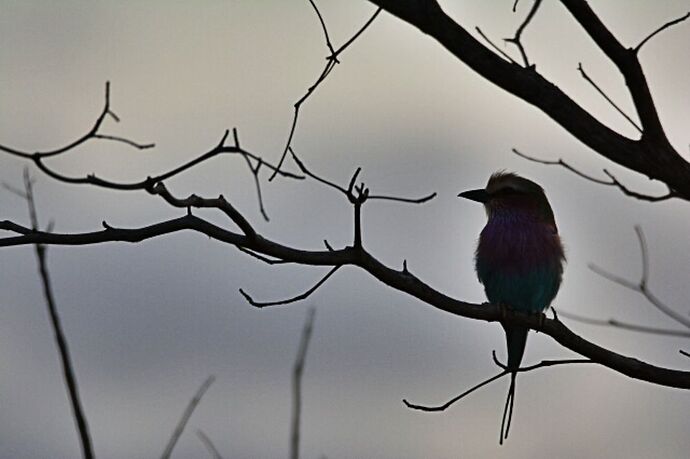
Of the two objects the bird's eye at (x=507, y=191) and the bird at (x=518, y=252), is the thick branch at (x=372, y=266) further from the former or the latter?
the bird's eye at (x=507, y=191)

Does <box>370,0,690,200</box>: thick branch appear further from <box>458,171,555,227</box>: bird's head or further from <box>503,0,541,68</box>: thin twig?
<box>458,171,555,227</box>: bird's head

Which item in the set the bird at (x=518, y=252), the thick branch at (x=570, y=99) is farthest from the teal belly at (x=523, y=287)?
the thick branch at (x=570, y=99)

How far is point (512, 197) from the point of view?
326 inches

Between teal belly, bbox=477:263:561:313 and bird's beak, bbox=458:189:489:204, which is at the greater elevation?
bird's beak, bbox=458:189:489:204

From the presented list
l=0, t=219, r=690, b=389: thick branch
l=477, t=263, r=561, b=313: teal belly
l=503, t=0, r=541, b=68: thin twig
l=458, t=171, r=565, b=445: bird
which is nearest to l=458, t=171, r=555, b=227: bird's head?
l=458, t=171, r=565, b=445: bird

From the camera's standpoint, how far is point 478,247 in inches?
323

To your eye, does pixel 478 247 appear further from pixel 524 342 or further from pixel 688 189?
pixel 688 189

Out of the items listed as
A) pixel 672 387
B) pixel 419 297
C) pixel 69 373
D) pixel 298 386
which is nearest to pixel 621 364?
pixel 672 387

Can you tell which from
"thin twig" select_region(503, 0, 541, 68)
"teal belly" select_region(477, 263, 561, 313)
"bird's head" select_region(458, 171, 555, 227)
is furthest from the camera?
"bird's head" select_region(458, 171, 555, 227)

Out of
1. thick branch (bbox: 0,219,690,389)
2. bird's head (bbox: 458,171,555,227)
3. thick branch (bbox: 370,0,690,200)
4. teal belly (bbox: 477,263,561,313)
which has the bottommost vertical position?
thick branch (bbox: 0,219,690,389)

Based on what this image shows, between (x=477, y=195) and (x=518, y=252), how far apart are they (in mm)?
653

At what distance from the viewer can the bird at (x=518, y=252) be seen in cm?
782

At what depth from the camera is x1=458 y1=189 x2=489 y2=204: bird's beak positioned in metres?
8.45

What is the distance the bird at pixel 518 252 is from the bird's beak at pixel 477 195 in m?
0.01
